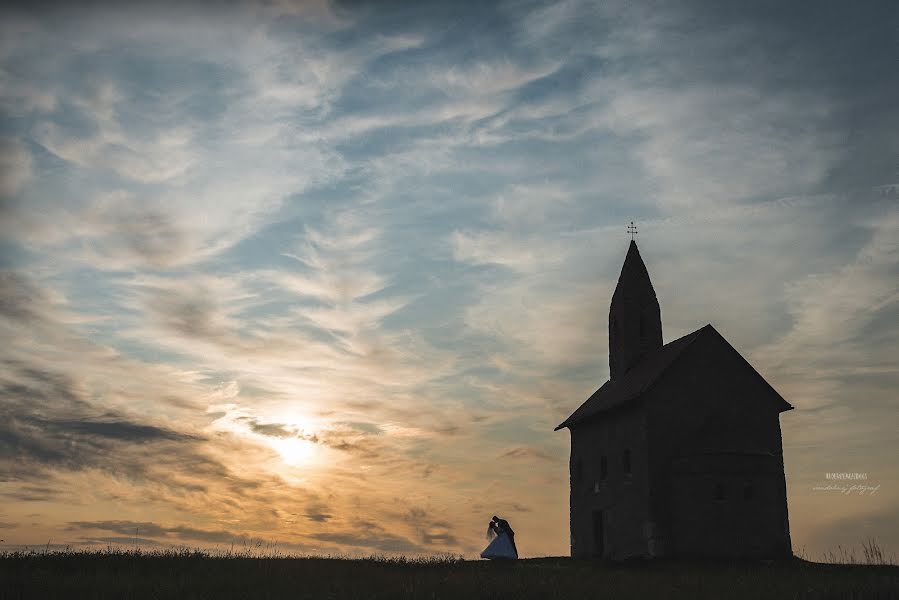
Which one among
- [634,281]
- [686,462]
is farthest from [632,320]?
[686,462]

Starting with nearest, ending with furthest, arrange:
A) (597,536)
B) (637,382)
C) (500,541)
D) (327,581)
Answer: (327,581), (500,541), (637,382), (597,536)

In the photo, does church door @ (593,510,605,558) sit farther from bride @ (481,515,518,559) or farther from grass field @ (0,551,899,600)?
grass field @ (0,551,899,600)

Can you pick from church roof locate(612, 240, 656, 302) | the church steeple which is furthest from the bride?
church roof locate(612, 240, 656, 302)

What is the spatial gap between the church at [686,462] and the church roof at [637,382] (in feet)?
0.28

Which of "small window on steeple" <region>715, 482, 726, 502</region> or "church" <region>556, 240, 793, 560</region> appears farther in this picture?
"small window on steeple" <region>715, 482, 726, 502</region>

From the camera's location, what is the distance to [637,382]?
39.7 m

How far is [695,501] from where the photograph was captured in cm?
3469

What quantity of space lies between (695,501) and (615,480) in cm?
536

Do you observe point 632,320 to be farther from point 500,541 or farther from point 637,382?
point 500,541

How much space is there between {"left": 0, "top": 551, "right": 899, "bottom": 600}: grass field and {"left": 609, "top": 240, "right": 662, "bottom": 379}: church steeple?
72.6ft

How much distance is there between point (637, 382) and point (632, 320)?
7.89 m

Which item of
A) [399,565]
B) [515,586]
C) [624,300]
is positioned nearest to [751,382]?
[624,300]

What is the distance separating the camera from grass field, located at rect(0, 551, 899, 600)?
53.9ft

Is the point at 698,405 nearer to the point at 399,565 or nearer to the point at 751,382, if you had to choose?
the point at 751,382
